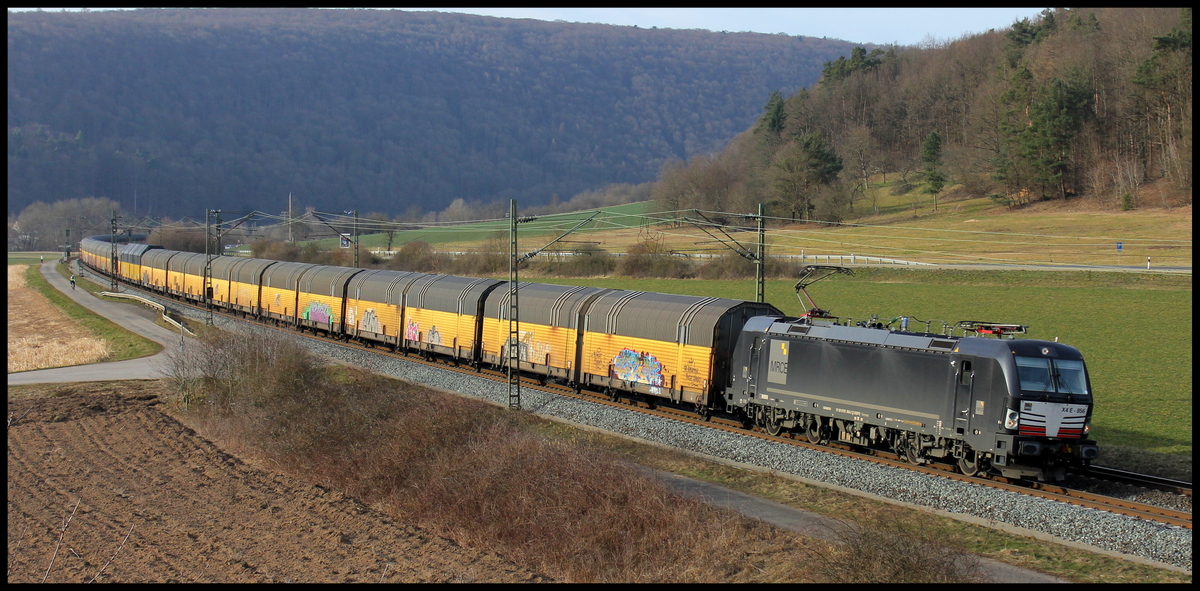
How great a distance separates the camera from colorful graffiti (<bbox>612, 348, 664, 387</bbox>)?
1181 inches

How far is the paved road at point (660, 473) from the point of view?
51.2ft

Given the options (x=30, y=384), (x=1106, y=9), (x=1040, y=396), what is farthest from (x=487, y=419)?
(x=1106, y=9)

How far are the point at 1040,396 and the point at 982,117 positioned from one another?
93296mm

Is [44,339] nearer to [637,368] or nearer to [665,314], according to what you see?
[637,368]

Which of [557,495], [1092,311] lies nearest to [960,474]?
[557,495]

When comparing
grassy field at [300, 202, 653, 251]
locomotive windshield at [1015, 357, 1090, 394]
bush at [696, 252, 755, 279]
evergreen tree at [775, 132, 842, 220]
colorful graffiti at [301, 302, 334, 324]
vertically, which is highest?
evergreen tree at [775, 132, 842, 220]

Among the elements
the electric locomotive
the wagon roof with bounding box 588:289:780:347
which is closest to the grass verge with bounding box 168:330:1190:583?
the electric locomotive

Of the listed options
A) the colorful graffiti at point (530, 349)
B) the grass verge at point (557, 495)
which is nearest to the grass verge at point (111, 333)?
the grass verge at point (557, 495)

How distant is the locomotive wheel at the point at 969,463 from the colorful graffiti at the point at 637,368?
10.8 m

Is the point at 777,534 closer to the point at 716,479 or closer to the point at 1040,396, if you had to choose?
the point at 716,479

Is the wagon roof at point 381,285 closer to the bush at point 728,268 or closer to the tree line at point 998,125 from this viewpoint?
the bush at point 728,268

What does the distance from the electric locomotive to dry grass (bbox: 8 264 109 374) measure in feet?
128

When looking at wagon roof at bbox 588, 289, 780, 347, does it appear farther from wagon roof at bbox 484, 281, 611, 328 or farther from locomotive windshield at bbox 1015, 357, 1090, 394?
locomotive windshield at bbox 1015, 357, 1090, 394

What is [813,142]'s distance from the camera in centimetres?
9362
